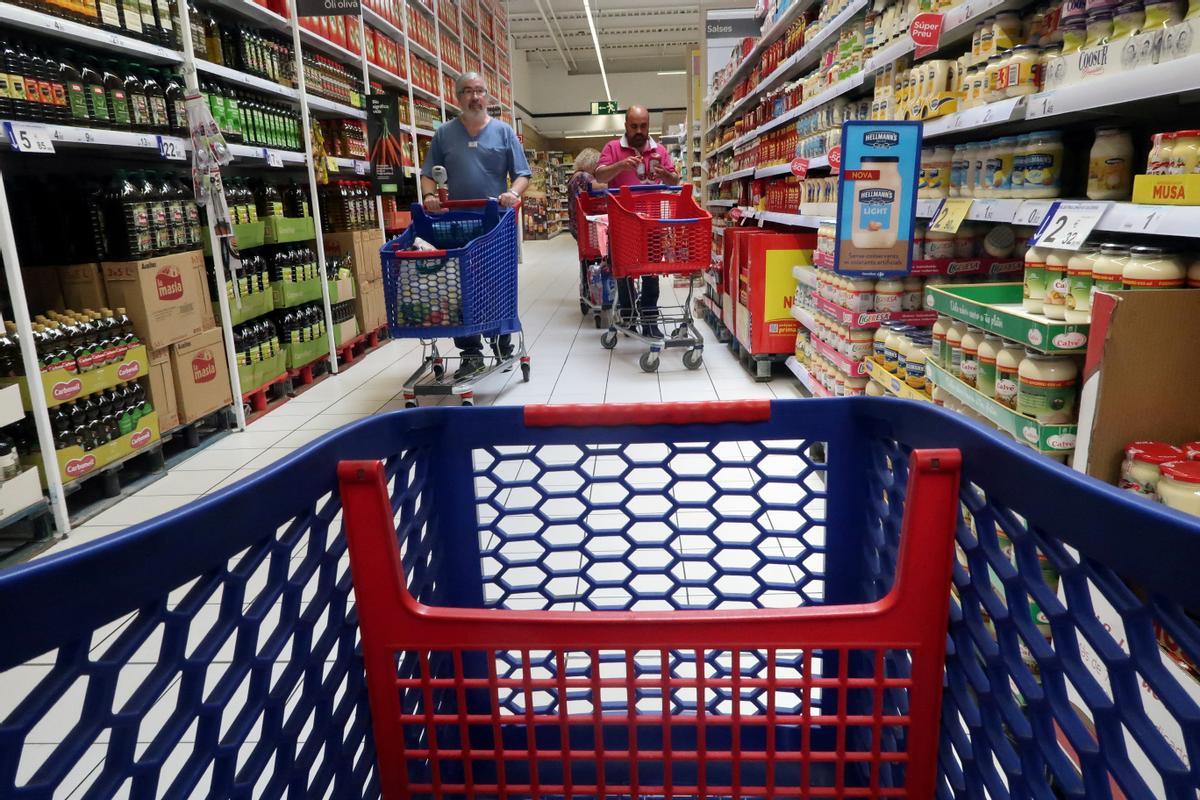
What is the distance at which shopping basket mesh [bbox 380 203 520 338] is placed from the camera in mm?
3939

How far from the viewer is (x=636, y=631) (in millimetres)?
838

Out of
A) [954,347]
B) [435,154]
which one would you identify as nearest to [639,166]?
[435,154]

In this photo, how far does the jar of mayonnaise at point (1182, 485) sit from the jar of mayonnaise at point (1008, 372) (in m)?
0.55

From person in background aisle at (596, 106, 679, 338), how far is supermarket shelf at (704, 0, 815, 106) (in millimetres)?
1029

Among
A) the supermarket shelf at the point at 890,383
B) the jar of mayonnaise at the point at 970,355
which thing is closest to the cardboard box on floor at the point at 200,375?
the supermarket shelf at the point at 890,383

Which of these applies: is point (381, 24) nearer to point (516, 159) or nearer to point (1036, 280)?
point (516, 159)

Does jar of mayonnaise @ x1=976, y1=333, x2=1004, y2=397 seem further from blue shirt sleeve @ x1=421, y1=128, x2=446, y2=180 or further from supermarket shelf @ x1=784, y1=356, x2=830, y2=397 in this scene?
blue shirt sleeve @ x1=421, y1=128, x2=446, y2=180

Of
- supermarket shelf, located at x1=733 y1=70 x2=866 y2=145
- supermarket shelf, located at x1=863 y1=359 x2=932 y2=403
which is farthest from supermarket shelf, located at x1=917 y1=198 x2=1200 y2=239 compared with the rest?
supermarket shelf, located at x1=733 y1=70 x2=866 y2=145

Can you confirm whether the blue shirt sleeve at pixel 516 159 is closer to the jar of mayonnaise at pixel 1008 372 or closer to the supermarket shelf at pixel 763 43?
the supermarket shelf at pixel 763 43

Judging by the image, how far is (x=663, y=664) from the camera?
849 mm

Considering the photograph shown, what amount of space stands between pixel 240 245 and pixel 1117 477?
4.04 metres

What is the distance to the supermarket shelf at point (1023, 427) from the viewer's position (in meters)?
1.64

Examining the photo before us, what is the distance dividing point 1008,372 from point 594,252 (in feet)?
16.2

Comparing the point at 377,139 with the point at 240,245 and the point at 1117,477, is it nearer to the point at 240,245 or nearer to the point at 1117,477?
the point at 240,245
